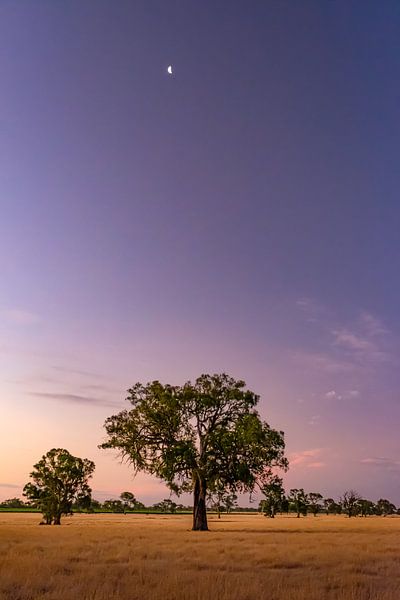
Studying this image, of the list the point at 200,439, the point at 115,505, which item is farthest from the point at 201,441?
the point at 115,505

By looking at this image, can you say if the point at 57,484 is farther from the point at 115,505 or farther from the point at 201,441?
the point at 115,505

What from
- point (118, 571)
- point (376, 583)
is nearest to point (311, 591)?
point (376, 583)

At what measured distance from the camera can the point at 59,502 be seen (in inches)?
2702

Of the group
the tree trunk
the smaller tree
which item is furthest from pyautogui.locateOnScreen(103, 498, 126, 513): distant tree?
the tree trunk

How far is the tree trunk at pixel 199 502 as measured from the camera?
45.2 m

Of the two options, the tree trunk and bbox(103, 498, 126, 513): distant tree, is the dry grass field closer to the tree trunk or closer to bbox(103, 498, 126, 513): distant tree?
the tree trunk

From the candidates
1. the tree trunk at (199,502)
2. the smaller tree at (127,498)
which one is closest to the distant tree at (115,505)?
the smaller tree at (127,498)

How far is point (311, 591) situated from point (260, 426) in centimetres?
3066

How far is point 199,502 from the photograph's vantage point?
45.5 meters

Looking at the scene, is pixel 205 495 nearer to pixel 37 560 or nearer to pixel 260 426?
pixel 260 426

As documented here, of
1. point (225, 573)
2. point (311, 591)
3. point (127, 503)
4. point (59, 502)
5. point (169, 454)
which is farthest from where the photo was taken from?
point (127, 503)

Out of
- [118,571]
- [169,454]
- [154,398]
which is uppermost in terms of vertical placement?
[154,398]

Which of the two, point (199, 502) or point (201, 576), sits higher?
point (199, 502)

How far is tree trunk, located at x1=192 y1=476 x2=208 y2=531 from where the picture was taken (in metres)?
45.2
